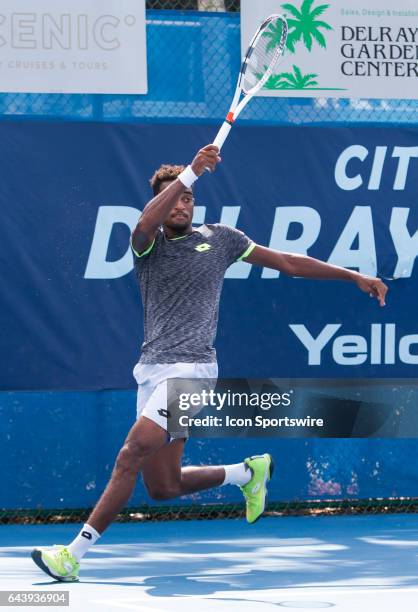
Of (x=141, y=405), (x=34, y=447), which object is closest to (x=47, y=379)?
(x=34, y=447)

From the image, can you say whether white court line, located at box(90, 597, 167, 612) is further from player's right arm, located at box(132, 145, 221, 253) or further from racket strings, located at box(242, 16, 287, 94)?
racket strings, located at box(242, 16, 287, 94)

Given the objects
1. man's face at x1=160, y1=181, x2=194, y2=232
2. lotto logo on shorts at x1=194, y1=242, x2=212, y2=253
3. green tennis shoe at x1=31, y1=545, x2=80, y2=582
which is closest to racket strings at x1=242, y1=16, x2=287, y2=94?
man's face at x1=160, y1=181, x2=194, y2=232

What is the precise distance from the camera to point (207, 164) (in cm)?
550

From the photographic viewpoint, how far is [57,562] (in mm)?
5492

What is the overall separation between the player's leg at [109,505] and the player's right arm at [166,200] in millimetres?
805

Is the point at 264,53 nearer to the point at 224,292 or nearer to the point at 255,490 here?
the point at 224,292

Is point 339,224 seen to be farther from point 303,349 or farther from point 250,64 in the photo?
point 250,64

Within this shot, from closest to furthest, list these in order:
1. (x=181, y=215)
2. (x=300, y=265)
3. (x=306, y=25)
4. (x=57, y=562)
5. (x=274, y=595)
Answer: (x=274, y=595)
(x=57, y=562)
(x=181, y=215)
(x=300, y=265)
(x=306, y=25)

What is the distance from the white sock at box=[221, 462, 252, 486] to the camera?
6195 mm

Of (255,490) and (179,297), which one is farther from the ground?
(179,297)

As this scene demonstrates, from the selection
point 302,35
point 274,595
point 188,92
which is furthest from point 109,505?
point 302,35

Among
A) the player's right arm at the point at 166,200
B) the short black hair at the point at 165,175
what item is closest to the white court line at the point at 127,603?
the player's right arm at the point at 166,200

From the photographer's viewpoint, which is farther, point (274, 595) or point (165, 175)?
point (165, 175)

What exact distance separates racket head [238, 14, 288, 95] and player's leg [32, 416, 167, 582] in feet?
5.77
